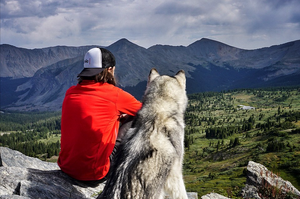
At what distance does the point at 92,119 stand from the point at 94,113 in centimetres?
20

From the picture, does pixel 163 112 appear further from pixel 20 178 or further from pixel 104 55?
pixel 20 178

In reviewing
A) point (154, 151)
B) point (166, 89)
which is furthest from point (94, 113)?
point (166, 89)

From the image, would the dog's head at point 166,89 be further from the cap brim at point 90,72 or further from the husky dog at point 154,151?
the cap brim at point 90,72

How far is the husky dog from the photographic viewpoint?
639 centimetres

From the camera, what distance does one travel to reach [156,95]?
25.4 ft

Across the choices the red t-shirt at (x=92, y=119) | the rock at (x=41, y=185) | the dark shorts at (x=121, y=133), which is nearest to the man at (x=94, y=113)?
the red t-shirt at (x=92, y=119)

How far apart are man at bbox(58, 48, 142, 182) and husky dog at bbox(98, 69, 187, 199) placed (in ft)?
2.55

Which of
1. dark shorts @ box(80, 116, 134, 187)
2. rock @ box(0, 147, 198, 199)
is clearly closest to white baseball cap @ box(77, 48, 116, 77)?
dark shorts @ box(80, 116, 134, 187)

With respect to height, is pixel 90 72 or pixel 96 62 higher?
pixel 96 62

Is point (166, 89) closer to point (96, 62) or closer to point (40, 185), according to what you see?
point (96, 62)

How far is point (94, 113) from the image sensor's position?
746 centimetres

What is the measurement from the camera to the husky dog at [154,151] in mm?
6387

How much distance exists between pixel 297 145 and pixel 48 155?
6250 inches

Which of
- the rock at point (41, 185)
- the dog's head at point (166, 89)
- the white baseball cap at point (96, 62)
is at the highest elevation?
the white baseball cap at point (96, 62)
